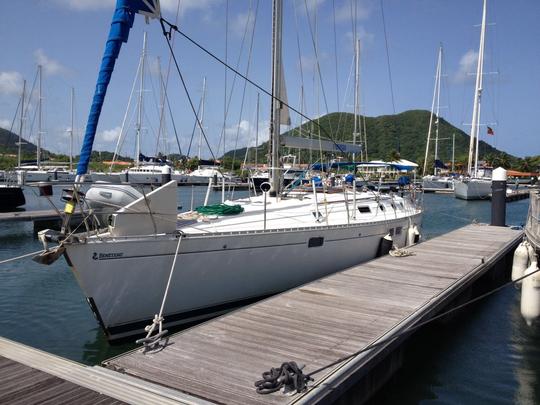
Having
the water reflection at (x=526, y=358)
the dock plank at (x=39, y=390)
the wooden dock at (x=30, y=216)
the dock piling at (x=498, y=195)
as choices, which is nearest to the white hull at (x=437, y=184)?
the dock piling at (x=498, y=195)

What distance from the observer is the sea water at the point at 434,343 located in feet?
24.4

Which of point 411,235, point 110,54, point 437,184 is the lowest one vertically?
point 411,235

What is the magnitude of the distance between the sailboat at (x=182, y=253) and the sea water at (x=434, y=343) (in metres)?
1.22

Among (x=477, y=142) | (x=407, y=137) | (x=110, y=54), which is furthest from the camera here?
(x=407, y=137)

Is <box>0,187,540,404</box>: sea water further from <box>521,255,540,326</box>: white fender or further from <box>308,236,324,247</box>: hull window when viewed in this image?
<box>308,236,324,247</box>: hull window

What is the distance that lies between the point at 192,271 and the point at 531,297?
688cm

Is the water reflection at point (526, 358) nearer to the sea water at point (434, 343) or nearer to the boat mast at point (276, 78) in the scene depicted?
the sea water at point (434, 343)

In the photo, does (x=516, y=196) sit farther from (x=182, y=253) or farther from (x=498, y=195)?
(x=182, y=253)

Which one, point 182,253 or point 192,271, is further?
point 192,271

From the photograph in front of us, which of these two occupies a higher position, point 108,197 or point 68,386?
point 108,197

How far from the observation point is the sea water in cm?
743

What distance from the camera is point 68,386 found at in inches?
211

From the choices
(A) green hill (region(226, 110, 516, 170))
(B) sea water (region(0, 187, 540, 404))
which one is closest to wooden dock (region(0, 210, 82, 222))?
(B) sea water (region(0, 187, 540, 404))

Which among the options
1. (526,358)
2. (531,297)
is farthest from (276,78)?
(526,358)
